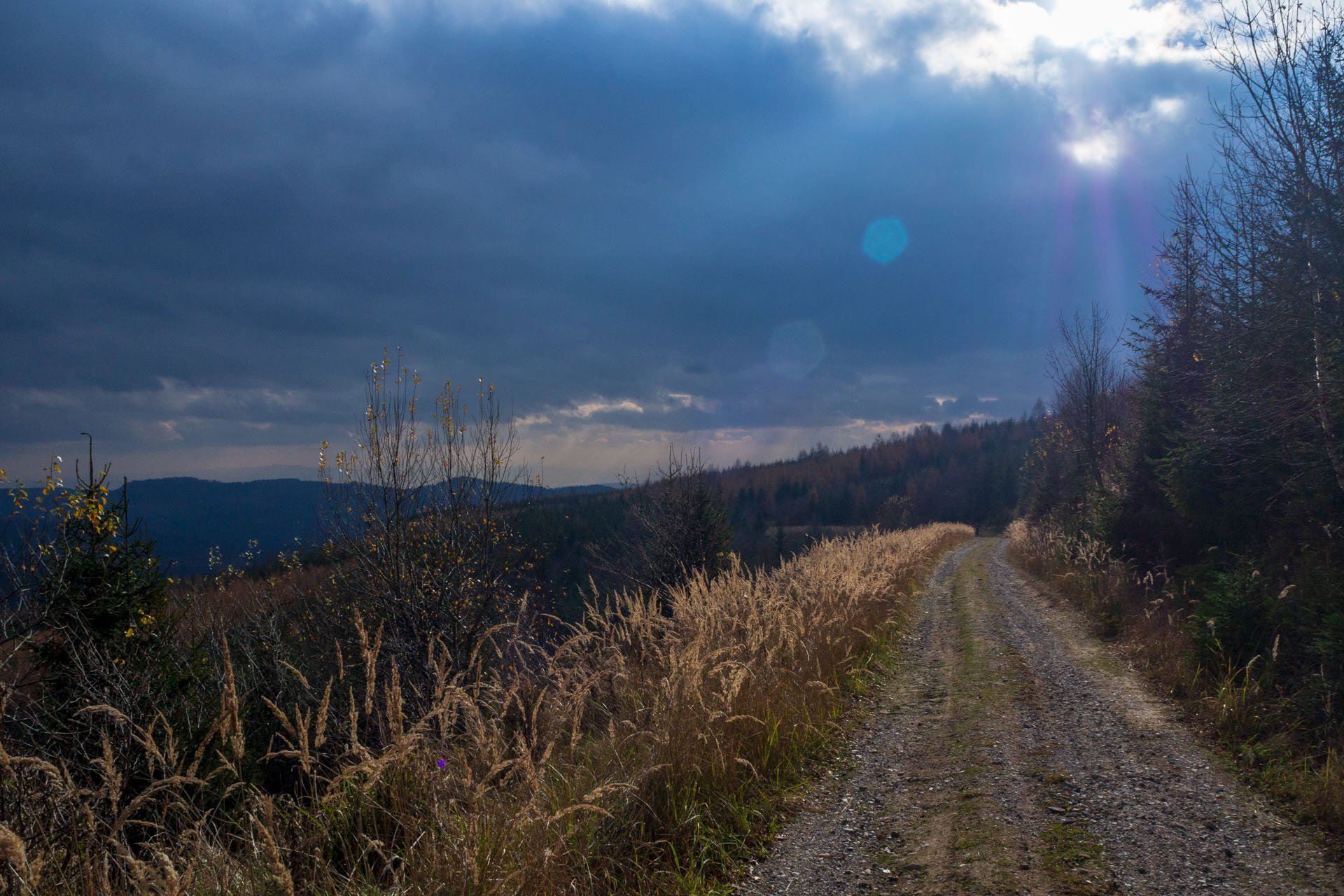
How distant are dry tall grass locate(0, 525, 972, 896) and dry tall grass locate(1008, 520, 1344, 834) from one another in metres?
3.56

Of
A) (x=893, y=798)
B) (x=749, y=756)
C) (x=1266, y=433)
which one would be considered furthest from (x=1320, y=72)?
(x=749, y=756)

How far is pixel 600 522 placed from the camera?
3120 inches

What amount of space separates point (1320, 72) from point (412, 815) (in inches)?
478

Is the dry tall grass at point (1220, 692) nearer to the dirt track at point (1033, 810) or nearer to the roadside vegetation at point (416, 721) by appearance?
the dirt track at point (1033, 810)

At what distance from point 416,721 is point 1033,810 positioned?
15.7 ft

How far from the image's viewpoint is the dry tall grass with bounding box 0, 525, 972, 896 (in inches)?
102

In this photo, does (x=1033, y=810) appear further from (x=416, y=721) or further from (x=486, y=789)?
(x=416, y=721)

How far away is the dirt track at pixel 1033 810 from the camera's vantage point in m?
3.78

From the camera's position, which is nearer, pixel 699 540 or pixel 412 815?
pixel 412 815

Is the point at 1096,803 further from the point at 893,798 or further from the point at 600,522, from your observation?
the point at 600,522

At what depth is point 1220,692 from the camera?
645 cm

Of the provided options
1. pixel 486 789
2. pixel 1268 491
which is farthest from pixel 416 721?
pixel 1268 491

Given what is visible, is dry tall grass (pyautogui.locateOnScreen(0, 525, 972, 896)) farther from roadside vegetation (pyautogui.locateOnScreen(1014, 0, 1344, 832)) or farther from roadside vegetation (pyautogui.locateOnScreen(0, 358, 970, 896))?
roadside vegetation (pyautogui.locateOnScreen(1014, 0, 1344, 832))

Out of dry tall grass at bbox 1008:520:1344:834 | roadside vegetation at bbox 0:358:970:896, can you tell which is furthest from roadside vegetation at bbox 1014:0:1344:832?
roadside vegetation at bbox 0:358:970:896
